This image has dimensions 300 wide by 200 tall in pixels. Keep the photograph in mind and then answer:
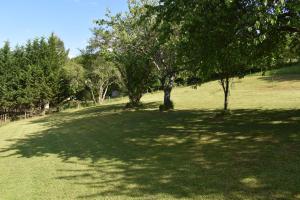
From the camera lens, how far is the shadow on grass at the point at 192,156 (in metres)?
9.84

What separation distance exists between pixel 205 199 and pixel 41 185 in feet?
19.0

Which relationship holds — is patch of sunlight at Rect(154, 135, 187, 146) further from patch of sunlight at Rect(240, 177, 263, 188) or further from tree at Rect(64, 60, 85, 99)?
tree at Rect(64, 60, 85, 99)

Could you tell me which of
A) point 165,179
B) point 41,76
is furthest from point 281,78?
point 165,179

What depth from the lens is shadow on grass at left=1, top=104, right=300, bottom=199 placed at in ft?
32.3

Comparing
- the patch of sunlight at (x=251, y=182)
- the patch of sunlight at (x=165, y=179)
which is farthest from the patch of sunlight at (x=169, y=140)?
the patch of sunlight at (x=251, y=182)

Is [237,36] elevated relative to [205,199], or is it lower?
elevated

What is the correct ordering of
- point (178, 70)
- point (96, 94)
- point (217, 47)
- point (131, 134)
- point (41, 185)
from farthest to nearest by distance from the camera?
point (96, 94)
point (178, 70)
point (131, 134)
point (217, 47)
point (41, 185)

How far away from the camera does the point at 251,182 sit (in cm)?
985

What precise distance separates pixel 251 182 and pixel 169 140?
7840 mm

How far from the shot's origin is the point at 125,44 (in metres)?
33.5

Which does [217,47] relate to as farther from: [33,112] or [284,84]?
[33,112]

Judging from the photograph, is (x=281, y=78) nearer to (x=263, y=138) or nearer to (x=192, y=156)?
(x=263, y=138)

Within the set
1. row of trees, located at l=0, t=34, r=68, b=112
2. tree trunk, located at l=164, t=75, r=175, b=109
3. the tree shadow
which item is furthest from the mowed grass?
row of trees, located at l=0, t=34, r=68, b=112

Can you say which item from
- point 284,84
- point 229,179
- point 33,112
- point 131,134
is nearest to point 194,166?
point 229,179
